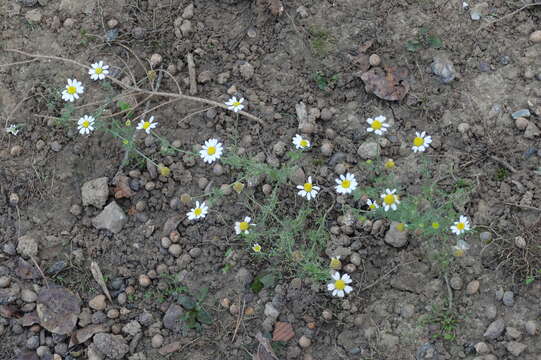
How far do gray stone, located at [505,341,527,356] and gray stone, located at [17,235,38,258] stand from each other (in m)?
2.93

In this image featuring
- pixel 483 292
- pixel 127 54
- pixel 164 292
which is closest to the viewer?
pixel 483 292

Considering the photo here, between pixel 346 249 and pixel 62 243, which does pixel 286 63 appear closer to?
pixel 346 249

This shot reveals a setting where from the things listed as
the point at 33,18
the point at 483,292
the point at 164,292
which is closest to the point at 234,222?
the point at 164,292

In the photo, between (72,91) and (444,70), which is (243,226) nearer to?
(72,91)

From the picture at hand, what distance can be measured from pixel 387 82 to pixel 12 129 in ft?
8.64

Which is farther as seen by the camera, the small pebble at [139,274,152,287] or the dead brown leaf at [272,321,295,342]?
the small pebble at [139,274,152,287]

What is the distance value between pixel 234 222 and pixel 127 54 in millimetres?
1575

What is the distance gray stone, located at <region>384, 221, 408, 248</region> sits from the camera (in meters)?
3.57

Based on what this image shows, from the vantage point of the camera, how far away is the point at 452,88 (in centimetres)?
402

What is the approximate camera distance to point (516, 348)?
10.6 feet

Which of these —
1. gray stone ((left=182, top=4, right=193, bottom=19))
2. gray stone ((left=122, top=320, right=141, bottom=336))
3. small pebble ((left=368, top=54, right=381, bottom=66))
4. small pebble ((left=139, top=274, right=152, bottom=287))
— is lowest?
gray stone ((left=122, top=320, right=141, bottom=336))

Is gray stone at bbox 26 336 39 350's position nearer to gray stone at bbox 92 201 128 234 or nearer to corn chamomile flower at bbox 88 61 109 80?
gray stone at bbox 92 201 128 234

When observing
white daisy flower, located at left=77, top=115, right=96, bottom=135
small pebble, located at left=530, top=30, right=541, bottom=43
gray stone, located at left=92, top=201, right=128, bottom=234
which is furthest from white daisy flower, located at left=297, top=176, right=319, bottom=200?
small pebble, located at left=530, top=30, right=541, bottom=43

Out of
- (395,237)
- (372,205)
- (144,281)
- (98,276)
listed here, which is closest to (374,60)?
(372,205)
